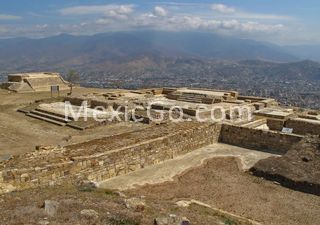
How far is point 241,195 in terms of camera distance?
37.8 ft

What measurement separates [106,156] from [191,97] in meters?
13.8

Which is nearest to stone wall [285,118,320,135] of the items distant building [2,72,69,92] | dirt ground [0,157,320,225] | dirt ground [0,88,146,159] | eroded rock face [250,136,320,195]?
eroded rock face [250,136,320,195]

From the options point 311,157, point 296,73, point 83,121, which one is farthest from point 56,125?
point 296,73

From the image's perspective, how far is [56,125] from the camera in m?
20.0

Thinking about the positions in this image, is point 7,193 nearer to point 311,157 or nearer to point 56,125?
point 311,157

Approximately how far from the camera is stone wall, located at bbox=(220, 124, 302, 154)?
621 inches

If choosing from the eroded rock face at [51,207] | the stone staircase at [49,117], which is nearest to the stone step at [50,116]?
the stone staircase at [49,117]

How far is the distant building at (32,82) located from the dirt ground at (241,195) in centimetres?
2276

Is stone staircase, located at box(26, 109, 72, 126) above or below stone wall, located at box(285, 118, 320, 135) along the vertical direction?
below

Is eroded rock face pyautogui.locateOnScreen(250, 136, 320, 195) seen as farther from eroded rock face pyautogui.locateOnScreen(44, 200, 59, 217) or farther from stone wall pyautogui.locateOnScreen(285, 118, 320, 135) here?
eroded rock face pyautogui.locateOnScreen(44, 200, 59, 217)

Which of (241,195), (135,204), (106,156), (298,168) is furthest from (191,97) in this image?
(135,204)

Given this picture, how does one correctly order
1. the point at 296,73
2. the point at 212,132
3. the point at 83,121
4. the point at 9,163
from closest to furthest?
the point at 9,163
the point at 212,132
the point at 83,121
the point at 296,73

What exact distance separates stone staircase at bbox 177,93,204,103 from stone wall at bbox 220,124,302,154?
786 cm

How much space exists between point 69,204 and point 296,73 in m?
161
